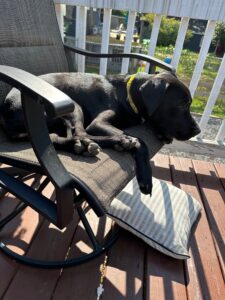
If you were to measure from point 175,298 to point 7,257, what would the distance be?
79cm

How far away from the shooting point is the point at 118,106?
1.59 metres

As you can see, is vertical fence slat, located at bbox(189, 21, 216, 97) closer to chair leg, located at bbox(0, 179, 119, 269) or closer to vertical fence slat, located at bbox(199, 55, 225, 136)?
vertical fence slat, located at bbox(199, 55, 225, 136)

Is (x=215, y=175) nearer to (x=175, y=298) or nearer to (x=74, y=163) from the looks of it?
(x=175, y=298)

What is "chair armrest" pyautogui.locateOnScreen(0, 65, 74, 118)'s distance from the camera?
73 centimetres

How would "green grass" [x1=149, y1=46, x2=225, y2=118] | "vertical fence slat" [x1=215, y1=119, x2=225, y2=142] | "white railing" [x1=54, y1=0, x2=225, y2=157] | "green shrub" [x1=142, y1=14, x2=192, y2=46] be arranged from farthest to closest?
"green shrub" [x1=142, y1=14, x2=192, y2=46] < "green grass" [x1=149, y1=46, x2=225, y2=118] < "vertical fence slat" [x1=215, y1=119, x2=225, y2=142] < "white railing" [x1=54, y1=0, x2=225, y2=157]

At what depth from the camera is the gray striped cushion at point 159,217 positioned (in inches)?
56.4

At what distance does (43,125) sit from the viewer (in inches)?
34.0

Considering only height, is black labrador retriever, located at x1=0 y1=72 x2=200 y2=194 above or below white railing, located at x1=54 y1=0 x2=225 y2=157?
below

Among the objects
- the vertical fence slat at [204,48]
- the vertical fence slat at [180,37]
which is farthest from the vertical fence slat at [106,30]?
the vertical fence slat at [204,48]

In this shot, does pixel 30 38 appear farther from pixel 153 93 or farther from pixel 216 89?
pixel 216 89

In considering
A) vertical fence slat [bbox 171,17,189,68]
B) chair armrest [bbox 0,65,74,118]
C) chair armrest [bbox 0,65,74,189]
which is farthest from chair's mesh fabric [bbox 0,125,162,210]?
vertical fence slat [bbox 171,17,189,68]

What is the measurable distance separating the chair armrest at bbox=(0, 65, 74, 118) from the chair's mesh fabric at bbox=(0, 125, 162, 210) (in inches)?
11.2

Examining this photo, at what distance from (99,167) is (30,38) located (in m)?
1.07

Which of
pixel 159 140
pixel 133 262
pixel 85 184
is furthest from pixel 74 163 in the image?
pixel 133 262
